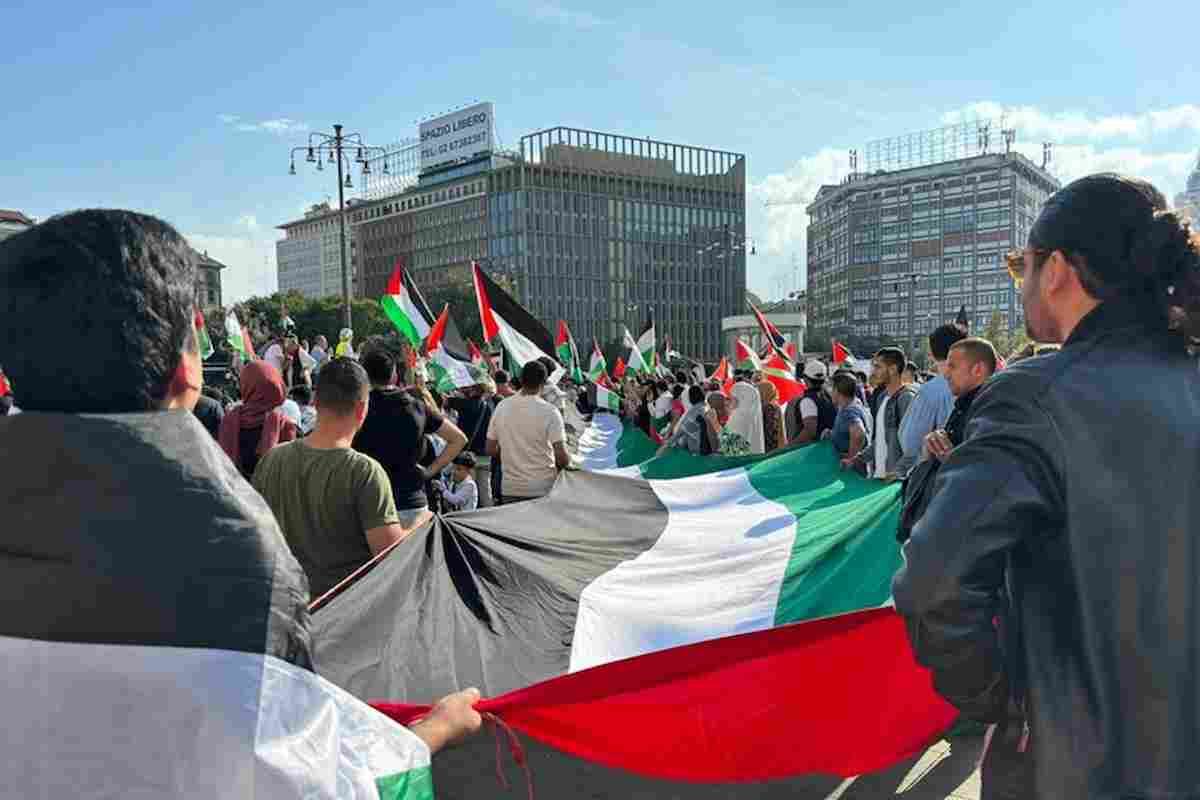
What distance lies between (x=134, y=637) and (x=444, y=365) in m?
10.2

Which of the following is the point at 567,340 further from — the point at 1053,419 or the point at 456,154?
the point at 456,154

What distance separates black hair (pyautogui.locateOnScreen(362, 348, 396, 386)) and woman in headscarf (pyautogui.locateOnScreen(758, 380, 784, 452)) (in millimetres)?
6163

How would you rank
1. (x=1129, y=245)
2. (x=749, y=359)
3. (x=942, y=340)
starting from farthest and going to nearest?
(x=749, y=359) → (x=942, y=340) → (x=1129, y=245)

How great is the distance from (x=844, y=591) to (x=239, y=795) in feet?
10.5

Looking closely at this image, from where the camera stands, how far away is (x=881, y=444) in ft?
24.3

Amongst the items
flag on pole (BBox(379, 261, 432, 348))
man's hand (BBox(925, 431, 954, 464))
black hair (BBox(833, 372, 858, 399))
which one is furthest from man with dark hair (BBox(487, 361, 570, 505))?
flag on pole (BBox(379, 261, 432, 348))

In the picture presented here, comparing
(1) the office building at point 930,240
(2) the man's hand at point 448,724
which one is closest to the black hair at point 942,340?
(2) the man's hand at point 448,724

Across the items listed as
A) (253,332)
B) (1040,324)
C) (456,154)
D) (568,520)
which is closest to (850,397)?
(568,520)

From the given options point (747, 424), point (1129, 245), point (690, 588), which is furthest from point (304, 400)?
point (1129, 245)

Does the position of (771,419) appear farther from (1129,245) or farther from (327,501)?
(1129,245)

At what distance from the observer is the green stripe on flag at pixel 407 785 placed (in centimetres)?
139

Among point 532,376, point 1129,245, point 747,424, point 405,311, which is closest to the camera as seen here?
point 1129,245

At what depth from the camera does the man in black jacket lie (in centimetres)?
160

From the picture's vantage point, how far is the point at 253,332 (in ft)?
200
